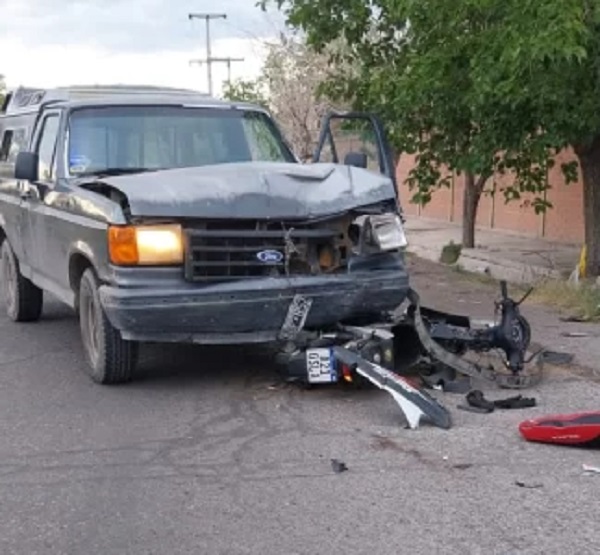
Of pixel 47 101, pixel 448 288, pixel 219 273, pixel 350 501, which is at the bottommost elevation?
pixel 448 288

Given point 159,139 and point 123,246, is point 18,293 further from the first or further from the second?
point 123,246

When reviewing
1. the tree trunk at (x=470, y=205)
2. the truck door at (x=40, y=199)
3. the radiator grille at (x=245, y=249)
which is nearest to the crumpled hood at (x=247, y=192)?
the radiator grille at (x=245, y=249)

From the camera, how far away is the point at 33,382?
8.01 metres

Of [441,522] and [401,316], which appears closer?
[441,522]

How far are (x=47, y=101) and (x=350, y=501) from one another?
5796mm

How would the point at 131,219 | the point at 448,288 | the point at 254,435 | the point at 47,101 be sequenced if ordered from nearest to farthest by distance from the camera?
1. the point at 254,435
2. the point at 131,219
3. the point at 47,101
4. the point at 448,288

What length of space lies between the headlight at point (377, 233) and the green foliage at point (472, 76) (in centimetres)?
273

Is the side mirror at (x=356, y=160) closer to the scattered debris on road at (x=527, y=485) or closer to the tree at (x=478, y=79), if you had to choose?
the tree at (x=478, y=79)

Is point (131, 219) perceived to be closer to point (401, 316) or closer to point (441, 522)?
point (401, 316)

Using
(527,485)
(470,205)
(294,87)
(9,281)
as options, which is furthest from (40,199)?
(294,87)

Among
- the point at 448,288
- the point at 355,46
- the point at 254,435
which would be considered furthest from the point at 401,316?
the point at 355,46

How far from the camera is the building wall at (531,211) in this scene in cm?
1789

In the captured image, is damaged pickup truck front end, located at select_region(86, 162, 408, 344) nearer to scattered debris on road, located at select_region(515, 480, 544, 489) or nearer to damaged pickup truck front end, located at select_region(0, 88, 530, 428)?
damaged pickup truck front end, located at select_region(0, 88, 530, 428)

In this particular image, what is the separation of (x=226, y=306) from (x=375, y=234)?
1.20 meters
